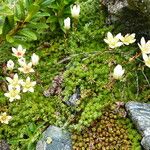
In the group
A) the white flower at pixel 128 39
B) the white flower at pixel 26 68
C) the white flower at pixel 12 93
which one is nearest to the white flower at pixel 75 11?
the white flower at pixel 128 39

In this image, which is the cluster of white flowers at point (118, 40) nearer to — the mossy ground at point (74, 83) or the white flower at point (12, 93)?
the mossy ground at point (74, 83)

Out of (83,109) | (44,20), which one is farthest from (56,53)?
(83,109)

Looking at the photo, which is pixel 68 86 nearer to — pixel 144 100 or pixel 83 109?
pixel 83 109

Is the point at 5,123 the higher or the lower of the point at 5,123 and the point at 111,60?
the lower

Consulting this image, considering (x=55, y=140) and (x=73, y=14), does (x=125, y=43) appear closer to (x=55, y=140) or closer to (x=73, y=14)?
(x=73, y=14)

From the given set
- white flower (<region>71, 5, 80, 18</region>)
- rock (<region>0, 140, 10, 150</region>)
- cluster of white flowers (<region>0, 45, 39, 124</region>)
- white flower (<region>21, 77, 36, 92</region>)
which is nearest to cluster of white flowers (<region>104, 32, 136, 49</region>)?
white flower (<region>71, 5, 80, 18</region>)
